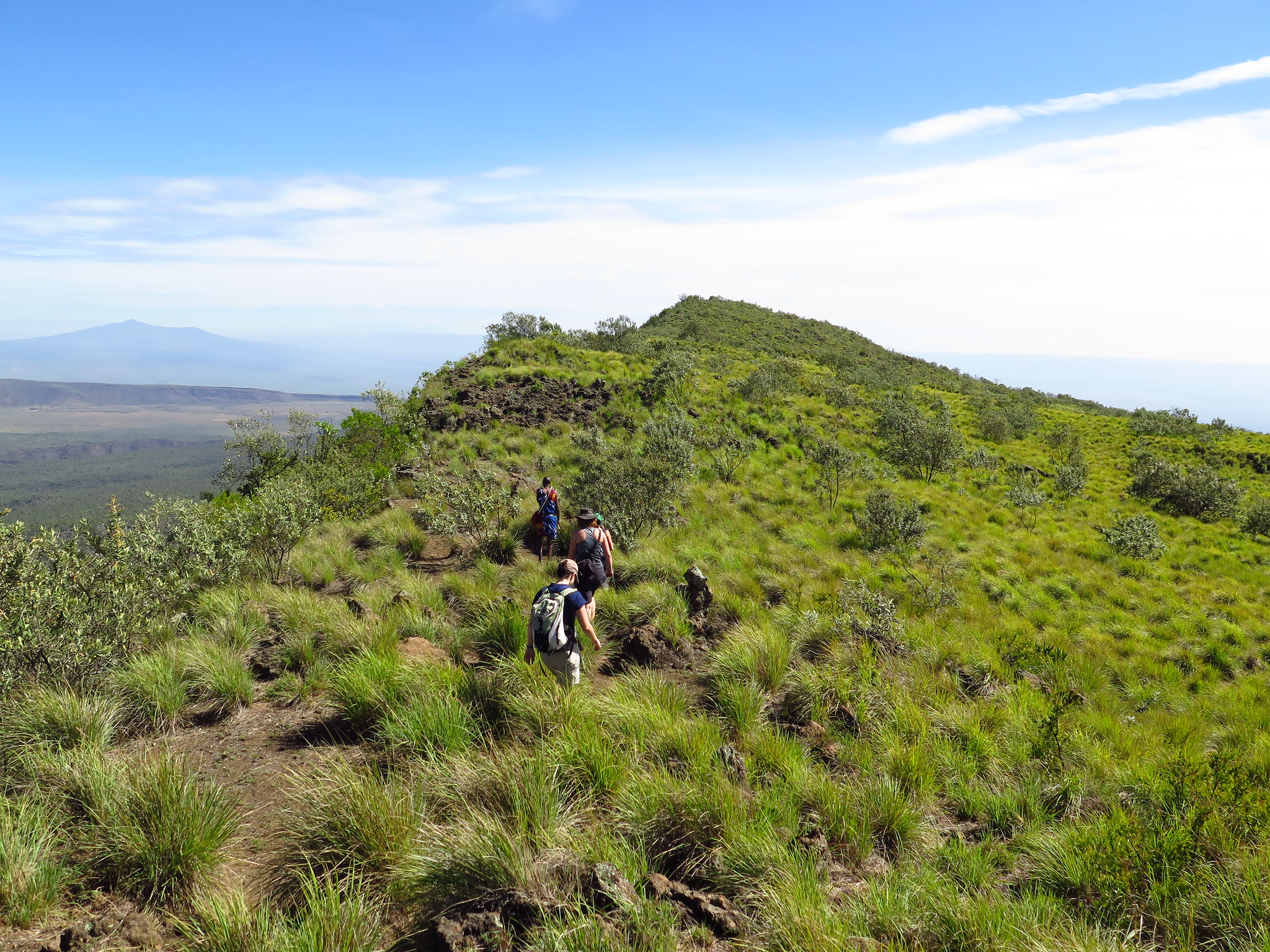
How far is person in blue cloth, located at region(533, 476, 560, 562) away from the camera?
12.4m

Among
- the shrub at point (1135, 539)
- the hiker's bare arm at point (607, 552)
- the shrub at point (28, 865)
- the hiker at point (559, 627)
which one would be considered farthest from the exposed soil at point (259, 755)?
the shrub at point (1135, 539)

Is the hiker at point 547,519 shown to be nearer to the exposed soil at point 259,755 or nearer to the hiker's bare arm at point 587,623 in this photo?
the hiker's bare arm at point 587,623

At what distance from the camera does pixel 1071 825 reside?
504cm

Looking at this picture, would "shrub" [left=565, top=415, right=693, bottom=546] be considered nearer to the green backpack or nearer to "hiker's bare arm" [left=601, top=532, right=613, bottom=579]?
"hiker's bare arm" [left=601, top=532, right=613, bottom=579]

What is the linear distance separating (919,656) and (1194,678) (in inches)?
242

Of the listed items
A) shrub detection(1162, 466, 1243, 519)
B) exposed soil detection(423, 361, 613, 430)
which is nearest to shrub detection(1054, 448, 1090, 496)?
shrub detection(1162, 466, 1243, 519)

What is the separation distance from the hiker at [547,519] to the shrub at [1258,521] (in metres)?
27.1

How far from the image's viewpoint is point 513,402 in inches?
993

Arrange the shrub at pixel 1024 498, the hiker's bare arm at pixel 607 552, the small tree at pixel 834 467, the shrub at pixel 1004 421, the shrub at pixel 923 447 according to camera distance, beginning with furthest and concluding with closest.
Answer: the shrub at pixel 1004 421
the shrub at pixel 923 447
the shrub at pixel 1024 498
the small tree at pixel 834 467
the hiker's bare arm at pixel 607 552

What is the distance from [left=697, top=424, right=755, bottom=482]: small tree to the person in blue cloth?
28.2ft

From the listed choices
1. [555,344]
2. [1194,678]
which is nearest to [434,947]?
[1194,678]

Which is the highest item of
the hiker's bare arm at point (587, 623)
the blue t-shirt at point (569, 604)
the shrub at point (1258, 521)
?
the blue t-shirt at point (569, 604)

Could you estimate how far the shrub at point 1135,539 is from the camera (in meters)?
17.1

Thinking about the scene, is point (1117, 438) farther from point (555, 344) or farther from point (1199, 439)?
point (555, 344)
